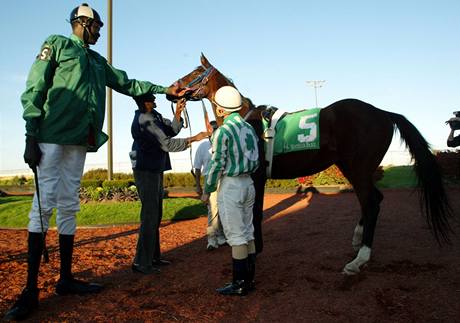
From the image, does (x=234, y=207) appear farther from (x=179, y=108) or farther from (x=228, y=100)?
(x=179, y=108)

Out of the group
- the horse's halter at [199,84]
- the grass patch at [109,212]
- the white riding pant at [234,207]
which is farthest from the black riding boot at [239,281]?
the grass patch at [109,212]

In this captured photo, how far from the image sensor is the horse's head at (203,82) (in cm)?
462

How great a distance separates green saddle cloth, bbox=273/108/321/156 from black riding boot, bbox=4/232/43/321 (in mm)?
2567

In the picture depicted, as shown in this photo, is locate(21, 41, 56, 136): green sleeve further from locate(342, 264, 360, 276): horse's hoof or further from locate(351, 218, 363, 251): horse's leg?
locate(351, 218, 363, 251): horse's leg

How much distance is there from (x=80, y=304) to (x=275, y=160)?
8.16 feet

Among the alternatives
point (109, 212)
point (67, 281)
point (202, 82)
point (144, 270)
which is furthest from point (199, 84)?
point (109, 212)

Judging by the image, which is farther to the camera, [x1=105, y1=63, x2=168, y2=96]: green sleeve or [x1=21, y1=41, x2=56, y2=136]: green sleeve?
[x1=105, y1=63, x2=168, y2=96]: green sleeve

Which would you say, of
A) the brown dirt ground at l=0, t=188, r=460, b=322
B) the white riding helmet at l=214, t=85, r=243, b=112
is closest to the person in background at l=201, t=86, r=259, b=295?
the white riding helmet at l=214, t=85, r=243, b=112

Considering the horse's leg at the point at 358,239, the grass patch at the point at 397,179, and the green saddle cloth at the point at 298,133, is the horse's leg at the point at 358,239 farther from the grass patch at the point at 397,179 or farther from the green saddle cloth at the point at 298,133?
the grass patch at the point at 397,179

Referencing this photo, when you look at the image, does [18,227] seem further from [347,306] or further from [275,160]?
[347,306]

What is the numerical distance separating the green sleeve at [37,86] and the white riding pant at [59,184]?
0.84ft

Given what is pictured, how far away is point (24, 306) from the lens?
2.89 metres

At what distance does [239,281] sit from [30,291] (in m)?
1.65

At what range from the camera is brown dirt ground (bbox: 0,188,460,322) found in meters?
2.85
